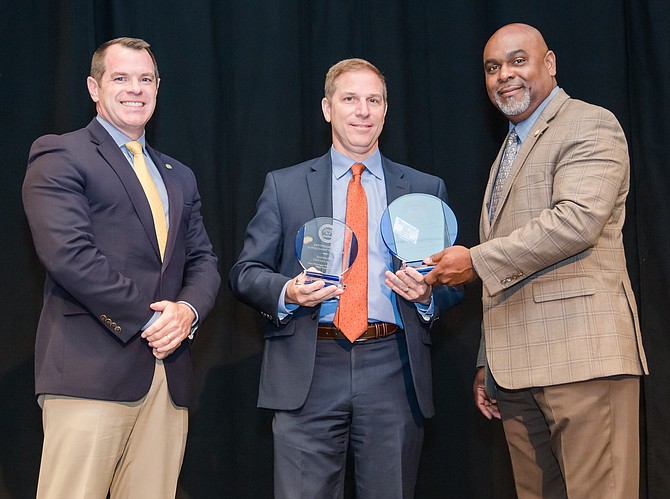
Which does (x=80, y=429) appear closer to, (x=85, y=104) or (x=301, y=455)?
(x=301, y=455)

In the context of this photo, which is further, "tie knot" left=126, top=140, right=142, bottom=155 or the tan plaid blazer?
"tie knot" left=126, top=140, right=142, bottom=155

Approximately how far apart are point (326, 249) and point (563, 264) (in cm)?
81

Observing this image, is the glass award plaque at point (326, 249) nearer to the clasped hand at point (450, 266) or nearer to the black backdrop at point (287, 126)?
the clasped hand at point (450, 266)

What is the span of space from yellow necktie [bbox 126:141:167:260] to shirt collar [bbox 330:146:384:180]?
67 centimetres

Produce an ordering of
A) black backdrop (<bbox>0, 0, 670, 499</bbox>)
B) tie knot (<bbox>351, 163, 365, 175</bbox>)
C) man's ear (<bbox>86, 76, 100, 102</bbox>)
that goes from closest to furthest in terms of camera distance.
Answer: man's ear (<bbox>86, 76, 100, 102</bbox>) → tie knot (<bbox>351, 163, 365, 175</bbox>) → black backdrop (<bbox>0, 0, 670, 499</bbox>)

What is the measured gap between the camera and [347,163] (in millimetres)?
2844

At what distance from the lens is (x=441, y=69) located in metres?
3.67

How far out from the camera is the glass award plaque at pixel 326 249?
2.52 meters

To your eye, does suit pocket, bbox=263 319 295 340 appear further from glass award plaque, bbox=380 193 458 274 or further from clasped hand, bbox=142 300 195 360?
glass award plaque, bbox=380 193 458 274

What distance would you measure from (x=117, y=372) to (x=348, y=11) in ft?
6.90

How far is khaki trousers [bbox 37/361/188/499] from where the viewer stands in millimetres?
2340

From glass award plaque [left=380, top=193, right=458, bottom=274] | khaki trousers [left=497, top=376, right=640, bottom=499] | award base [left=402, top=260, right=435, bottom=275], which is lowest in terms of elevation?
khaki trousers [left=497, top=376, right=640, bottom=499]

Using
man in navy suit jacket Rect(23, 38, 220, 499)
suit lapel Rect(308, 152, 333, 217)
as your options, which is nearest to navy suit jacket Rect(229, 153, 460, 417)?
suit lapel Rect(308, 152, 333, 217)

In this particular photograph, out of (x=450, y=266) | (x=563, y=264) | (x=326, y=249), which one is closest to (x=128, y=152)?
(x=326, y=249)
